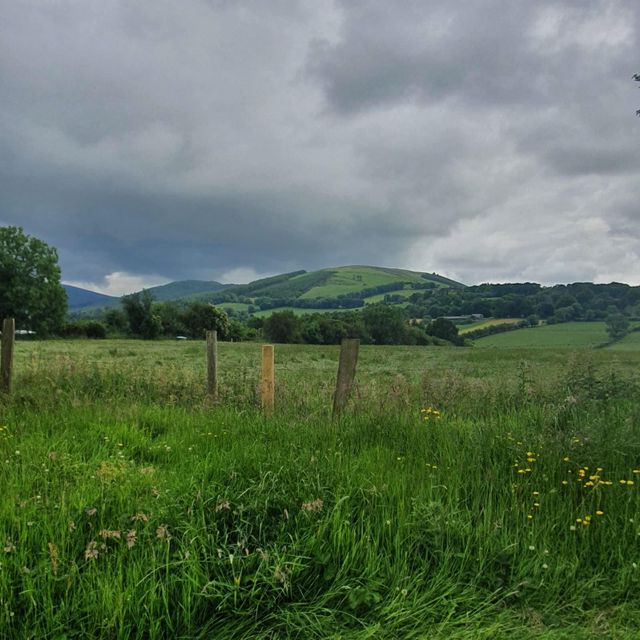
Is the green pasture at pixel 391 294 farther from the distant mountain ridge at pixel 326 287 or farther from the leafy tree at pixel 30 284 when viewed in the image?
the leafy tree at pixel 30 284

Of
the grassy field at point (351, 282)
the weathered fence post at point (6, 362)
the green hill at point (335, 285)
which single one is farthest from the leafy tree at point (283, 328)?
the green hill at point (335, 285)

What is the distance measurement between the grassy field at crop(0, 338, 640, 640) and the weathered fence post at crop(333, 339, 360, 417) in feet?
4.58

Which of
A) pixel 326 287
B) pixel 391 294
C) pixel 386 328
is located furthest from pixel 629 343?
pixel 326 287

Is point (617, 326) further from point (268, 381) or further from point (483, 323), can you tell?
point (483, 323)

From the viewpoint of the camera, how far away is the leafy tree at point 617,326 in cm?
2419

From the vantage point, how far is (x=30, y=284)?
74938mm

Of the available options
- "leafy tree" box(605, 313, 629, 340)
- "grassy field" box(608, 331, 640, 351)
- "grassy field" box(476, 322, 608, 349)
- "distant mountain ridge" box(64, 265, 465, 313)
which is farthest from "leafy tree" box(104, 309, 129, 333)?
"grassy field" box(608, 331, 640, 351)

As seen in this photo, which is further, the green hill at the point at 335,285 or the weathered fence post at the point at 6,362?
the green hill at the point at 335,285

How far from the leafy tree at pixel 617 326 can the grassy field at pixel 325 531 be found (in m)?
21.8

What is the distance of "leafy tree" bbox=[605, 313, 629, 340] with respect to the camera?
24.2m

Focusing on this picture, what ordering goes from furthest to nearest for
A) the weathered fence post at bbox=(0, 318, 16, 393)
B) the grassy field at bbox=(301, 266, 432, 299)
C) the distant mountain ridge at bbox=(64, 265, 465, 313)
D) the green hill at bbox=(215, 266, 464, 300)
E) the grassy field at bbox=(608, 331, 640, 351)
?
the grassy field at bbox=(301, 266, 432, 299)
the green hill at bbox=(215, 266, 464, 300)
the distant mountain ridge at bbox=(64, 265, 465, 313)
the grassy field at bbox=(608, 331, 640, 351)
the weathered fence post at bbox=(0, 318, 16, 393)

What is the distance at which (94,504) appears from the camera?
12.3 ft

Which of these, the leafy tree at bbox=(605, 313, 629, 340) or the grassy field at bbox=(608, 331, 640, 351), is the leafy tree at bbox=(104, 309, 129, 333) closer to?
A: the leafy tree at bbox=(605, 313, 629, 340)

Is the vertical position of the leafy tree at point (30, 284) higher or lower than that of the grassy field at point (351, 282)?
lower
